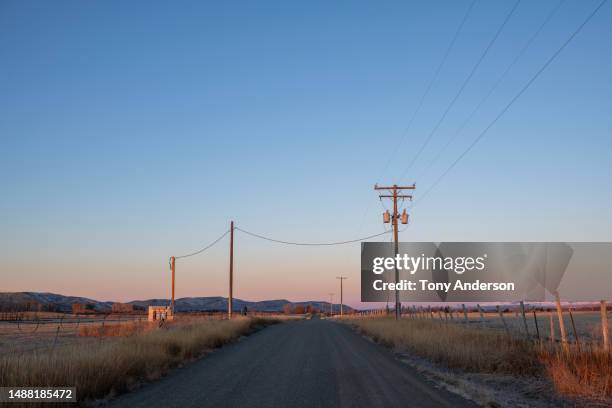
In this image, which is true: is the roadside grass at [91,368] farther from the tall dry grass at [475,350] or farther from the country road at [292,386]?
the tall dry grass at [475,350]

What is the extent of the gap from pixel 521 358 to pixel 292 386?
256 inches

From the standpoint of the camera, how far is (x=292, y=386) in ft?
37.7

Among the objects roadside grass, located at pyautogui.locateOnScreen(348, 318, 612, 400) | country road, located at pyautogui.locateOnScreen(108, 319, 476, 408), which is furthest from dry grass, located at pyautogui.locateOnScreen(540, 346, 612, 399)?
country road, located at pyautogui.locateOnScreen(108, 319, 476, 408)

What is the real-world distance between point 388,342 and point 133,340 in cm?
1227

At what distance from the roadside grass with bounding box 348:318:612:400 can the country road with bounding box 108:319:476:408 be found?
1757 mm

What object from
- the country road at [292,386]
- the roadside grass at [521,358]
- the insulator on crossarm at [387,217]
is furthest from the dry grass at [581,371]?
the insulator on crossarm at [387,217]

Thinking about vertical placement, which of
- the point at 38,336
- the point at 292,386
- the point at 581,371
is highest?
the point at 581,371

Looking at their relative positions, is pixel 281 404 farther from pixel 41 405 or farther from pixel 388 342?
pixel 388 342

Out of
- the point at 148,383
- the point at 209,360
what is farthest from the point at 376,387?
the point at 209,360

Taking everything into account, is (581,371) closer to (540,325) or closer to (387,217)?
(387,217)

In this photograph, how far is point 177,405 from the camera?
30.9 ft

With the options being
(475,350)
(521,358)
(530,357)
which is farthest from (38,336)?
(530,357)

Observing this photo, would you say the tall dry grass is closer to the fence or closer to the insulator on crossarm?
the fence

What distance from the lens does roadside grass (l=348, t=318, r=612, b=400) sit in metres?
10.4
